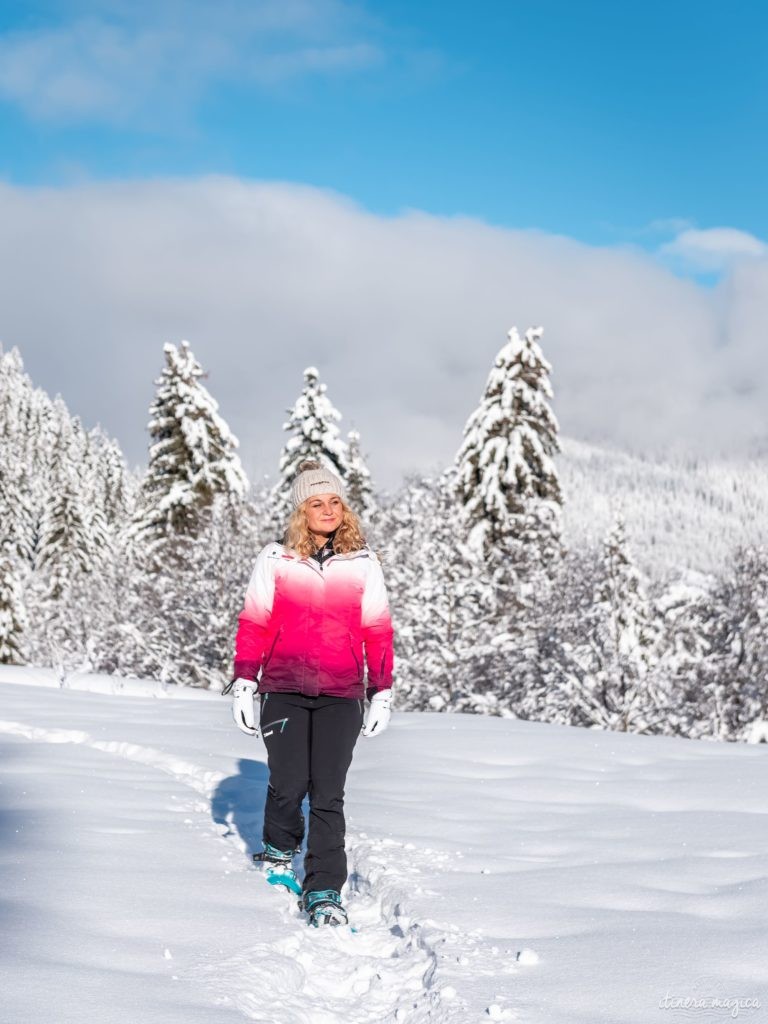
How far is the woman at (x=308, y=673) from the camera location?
4.29 metres

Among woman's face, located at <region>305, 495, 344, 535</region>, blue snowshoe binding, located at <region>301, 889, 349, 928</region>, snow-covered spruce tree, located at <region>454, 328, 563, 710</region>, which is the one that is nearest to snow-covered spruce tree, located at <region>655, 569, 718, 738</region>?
Result: snow-covered spruce tree, located at <region>454, 328, 563, 710</region>

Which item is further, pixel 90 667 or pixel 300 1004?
pixel 90 667

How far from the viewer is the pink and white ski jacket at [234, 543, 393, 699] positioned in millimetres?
4309

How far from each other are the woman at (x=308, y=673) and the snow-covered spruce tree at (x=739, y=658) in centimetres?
1746

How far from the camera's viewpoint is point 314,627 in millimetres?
4332

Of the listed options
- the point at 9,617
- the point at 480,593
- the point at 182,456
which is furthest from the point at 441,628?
the point at 9,617

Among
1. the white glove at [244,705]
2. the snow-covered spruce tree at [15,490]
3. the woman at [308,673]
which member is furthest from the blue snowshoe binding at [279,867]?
the snow-covered spruce tree at [15,490]

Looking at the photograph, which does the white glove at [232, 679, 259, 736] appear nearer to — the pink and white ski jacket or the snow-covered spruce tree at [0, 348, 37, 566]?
the pink and white ski jacket

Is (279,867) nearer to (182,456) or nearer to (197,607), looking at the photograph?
(197,607)

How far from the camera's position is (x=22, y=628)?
A: 29.1 m

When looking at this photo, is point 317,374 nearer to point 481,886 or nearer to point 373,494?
point 373,494

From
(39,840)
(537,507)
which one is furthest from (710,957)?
(537,507)

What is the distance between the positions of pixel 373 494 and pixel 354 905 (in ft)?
118

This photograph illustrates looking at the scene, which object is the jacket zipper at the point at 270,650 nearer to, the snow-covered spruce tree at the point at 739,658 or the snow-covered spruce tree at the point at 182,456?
the snow-covered spruce tree at the point at 739,658
